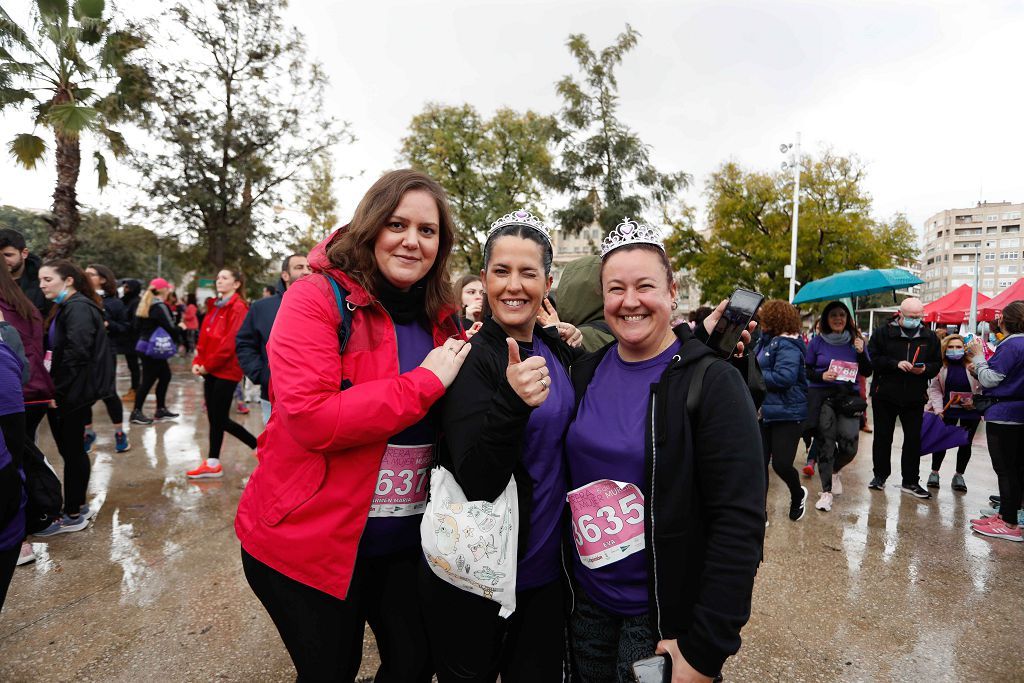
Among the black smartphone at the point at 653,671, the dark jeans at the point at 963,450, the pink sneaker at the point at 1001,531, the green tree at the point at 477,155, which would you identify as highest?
the green tree at the point at 477,155

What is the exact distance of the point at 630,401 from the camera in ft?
5.40

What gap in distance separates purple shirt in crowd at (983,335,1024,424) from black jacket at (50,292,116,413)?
7.64 metres

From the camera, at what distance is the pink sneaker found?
4637mm

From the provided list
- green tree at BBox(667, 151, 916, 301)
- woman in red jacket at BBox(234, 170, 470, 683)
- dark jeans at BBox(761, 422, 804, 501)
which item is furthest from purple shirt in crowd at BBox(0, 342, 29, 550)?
green tree at BBox(667, 151, 916, 301)

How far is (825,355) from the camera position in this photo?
5.73m

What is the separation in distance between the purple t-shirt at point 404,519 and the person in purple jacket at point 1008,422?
5.34m

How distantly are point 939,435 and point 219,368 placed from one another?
7886 millimetres

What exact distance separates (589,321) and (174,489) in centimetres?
474

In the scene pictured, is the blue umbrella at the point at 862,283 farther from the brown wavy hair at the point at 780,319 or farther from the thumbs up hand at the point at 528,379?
the thumbs up hand at the point at 528,379

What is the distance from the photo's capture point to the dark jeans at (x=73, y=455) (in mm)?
4309

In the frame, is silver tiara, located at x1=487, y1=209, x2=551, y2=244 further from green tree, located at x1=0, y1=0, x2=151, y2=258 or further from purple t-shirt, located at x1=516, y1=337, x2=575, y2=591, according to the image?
green tree, located at x1=0, y1=0, x2=151, y2=258

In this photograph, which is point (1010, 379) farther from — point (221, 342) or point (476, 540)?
point (221, 342)

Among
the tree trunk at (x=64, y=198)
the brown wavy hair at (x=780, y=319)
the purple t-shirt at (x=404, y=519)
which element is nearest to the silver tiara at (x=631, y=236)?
the purple t-shirt at (x=404, y=519)

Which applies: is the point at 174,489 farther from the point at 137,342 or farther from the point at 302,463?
the point at 302,463
